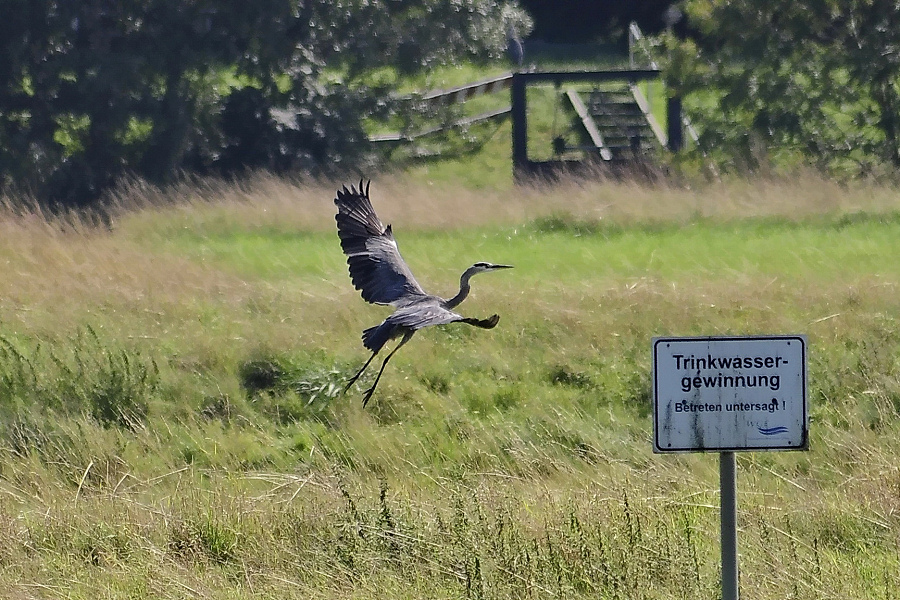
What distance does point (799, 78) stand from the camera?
18750 mm

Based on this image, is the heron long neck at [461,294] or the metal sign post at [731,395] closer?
the metal sign post at [731,395]

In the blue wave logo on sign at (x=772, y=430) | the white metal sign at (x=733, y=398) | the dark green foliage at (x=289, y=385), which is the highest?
the white metal sign at (x=733, y=398)

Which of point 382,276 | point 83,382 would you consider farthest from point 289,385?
point 382,276

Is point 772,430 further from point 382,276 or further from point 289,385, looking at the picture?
point 289,385

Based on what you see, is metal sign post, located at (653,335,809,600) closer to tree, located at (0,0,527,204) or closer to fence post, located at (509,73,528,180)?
fence post, located at (509,73,528,180)

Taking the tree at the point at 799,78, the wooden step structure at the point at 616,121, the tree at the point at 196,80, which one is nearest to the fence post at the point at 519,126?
the wooden step structure at the point at 616,121

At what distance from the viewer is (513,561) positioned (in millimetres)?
Result: 4816

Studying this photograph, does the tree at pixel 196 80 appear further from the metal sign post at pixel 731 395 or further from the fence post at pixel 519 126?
the metal sign post at pixel 731 395

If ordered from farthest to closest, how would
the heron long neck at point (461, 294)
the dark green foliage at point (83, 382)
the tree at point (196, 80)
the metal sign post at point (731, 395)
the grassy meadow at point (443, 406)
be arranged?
the tree at point (196, 80)
the dark green foliage at point (83, 382)
the heron long neck at point (461, 294)
the grassy meadow at point (443, 406)
the metal sign post at point (731, 395)

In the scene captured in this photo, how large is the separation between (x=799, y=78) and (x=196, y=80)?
9209 mm

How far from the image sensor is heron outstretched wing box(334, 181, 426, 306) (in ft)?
22.5

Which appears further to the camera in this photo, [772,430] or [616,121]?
[616,121]

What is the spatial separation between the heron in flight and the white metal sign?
8.64ft

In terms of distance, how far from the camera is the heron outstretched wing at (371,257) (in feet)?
22.5
